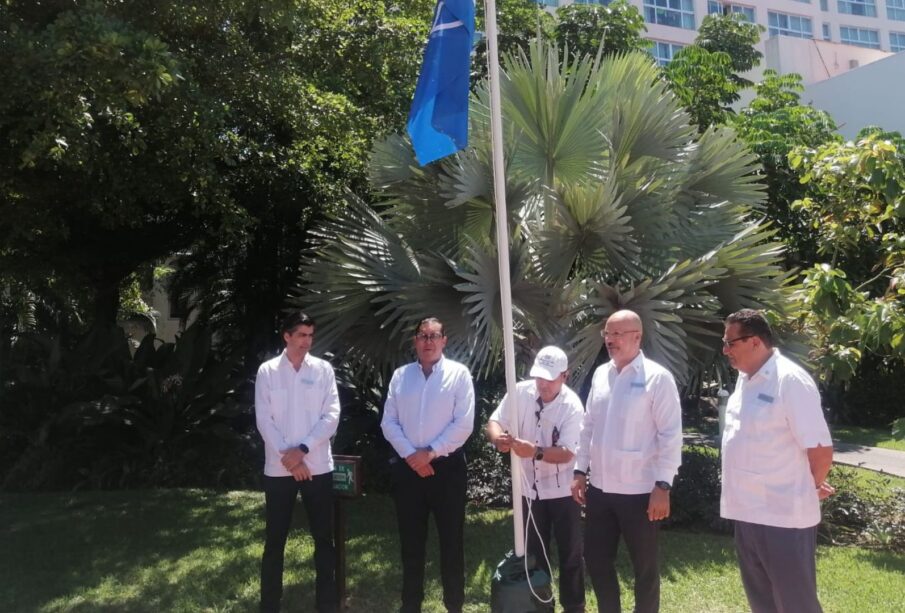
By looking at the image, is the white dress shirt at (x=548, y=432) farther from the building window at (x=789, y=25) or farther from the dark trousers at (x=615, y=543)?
the building window at (x=789, y=25)

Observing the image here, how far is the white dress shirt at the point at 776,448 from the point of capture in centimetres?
390

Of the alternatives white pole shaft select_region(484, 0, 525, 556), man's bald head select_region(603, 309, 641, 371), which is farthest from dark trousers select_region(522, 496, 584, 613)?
man's bald head select_region(603, 309, 641, 371)

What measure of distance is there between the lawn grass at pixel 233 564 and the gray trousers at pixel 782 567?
1713 mm

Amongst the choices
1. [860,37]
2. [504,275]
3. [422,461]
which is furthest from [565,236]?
[860,37]

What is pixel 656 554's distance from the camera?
14.8 feet

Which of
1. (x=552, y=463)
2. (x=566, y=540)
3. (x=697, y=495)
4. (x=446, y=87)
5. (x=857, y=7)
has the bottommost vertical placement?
(x=697, y=495)

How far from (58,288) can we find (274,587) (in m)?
11.7

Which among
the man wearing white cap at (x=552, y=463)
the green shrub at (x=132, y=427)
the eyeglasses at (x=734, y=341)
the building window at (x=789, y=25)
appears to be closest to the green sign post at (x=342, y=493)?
the man wearing white cap at (x=552, y=463)

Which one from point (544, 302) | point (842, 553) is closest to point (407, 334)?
point (544, 302)

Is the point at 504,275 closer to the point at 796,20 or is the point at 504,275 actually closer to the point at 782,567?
the point at 782,567

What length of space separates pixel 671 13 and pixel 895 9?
15.3 metres

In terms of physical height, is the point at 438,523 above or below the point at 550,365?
below

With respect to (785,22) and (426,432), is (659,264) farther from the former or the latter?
(785,22)

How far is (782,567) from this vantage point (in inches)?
153
